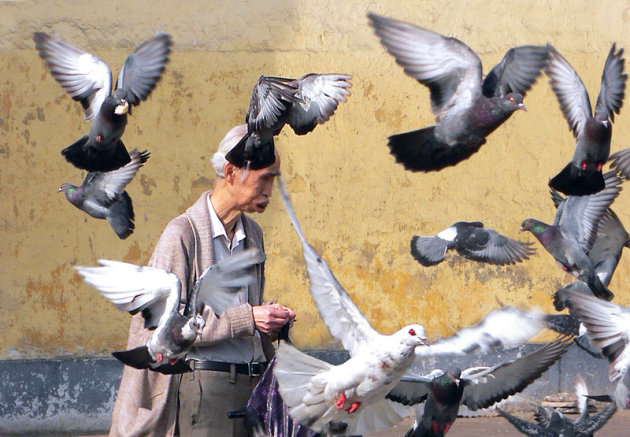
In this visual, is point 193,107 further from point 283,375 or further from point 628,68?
point 283,375

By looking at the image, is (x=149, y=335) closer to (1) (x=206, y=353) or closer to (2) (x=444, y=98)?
(1) (x=206, y=353)

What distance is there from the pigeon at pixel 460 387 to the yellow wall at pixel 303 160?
12.2 feet

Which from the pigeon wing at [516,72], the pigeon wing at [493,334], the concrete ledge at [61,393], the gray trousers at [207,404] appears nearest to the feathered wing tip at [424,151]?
the pigeon wing at [516,72]

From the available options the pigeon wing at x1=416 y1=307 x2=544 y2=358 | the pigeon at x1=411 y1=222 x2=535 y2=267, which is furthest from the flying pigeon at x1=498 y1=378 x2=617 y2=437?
the pigeon at x1=411 y1=222 x2=535 y2=267

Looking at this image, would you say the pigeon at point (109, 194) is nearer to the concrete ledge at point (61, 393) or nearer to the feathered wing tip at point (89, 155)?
the feathered wing tip at point (89, 155)

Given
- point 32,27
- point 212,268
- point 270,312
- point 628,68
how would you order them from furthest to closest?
1. point 628,68
2. point 32,27
3. point 270,312
4. point 212,268

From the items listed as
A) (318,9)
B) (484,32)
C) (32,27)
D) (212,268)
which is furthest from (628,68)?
(212,268)

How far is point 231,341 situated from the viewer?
3.67 metres

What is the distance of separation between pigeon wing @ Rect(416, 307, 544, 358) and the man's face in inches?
30.4

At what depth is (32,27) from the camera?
294 inches

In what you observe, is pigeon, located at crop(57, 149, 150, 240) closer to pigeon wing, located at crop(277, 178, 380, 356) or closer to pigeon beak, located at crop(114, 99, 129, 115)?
pigeon beak, located at crop(114, 99, 129, 115)

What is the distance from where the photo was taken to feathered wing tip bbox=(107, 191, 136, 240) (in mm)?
5255

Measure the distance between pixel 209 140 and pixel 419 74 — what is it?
422cm

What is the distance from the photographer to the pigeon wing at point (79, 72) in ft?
13.6
